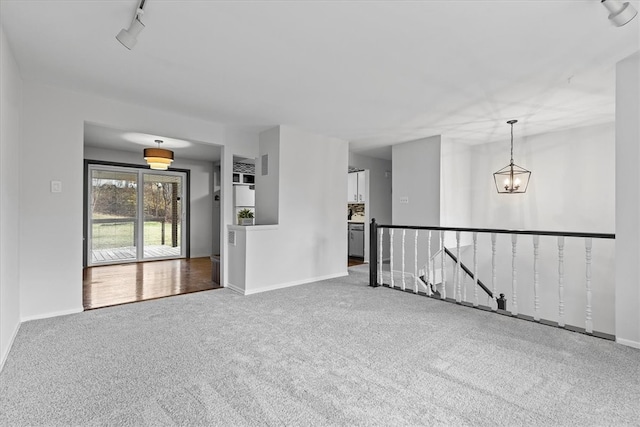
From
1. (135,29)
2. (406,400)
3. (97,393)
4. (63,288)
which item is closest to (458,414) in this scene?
(406,400)

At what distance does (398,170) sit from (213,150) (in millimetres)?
3661

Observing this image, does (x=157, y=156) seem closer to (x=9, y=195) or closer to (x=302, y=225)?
(x=302, y=225)

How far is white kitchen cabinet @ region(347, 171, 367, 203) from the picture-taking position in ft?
23.6

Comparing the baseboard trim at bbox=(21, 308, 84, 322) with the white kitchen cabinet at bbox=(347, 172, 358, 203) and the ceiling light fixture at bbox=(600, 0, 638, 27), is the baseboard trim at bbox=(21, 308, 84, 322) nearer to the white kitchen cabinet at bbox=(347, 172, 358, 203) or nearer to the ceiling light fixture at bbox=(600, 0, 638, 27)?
the ceiling light fixture at bbox=(600, 0, 638, 27)

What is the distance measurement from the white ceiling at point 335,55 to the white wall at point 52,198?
0.79ft

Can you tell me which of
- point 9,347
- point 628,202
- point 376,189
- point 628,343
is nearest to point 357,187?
point 376,189

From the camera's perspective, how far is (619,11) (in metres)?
1.84

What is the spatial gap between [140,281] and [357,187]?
4680mm

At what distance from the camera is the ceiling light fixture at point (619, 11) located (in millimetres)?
1805

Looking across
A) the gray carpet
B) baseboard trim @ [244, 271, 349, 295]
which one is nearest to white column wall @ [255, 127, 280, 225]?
baseboard trim @ [244, 271, 349, 295]

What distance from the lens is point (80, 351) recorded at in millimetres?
2369

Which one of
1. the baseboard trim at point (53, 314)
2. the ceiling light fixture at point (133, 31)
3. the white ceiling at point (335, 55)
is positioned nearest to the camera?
the ceiling light fixture at point (133, 31)

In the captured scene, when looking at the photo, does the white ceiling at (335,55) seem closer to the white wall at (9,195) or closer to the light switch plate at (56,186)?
the white wall at (9,195)

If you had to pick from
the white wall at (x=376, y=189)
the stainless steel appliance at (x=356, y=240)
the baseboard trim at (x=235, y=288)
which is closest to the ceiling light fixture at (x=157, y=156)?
the baseboard trim at (x=235, y=288)
